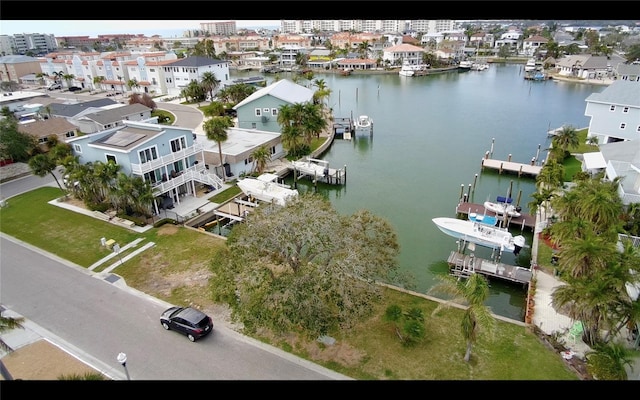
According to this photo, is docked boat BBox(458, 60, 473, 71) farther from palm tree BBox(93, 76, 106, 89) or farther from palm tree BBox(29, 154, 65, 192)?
palm tree BBox(29, 154, 65, 192)

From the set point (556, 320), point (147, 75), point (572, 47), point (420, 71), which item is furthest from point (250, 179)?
point (572, 47)

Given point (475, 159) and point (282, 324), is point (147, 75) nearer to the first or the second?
point (475, 159)

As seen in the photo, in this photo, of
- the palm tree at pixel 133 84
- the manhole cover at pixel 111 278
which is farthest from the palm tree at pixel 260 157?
the palm tree at pixel 133 84

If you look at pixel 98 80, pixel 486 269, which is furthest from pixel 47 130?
pixel 486 269

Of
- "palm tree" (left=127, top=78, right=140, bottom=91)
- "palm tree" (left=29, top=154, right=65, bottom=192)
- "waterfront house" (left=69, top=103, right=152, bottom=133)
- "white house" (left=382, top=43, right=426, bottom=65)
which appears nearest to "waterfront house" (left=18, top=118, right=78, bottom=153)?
"waterfront house" (left=69, top=103, right=152, bottom=133)

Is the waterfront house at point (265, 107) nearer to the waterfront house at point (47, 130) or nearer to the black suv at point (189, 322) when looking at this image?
the waterfront house at point (47, 130)

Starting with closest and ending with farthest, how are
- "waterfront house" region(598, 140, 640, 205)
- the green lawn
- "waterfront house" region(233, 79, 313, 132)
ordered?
the green lawn
"waterfront house" region(598, 140, 640, 205)
"waterfront house" region(233, 79, 313, 132)
